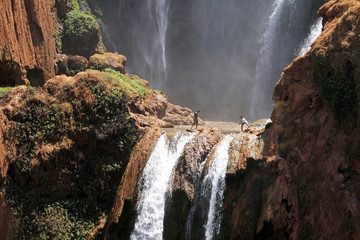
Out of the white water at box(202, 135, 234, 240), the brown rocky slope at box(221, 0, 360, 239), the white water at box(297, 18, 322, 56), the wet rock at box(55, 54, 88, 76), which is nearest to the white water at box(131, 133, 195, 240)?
the white water at box(202, 135, 234, 240)

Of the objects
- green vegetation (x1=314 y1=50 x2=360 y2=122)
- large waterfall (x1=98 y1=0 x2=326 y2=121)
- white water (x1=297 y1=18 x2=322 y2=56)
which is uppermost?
large waterfall (x1=98 y1=0 x2=326 y2=121)

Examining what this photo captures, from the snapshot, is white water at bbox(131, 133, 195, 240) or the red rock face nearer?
white water at bbox(131, 133, 195, 240)

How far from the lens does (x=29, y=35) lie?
14164mm

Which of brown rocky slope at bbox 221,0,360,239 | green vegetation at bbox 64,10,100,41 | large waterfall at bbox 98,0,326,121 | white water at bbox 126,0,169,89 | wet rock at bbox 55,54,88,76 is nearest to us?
brown rocky slope at bbox 221,0,360,239

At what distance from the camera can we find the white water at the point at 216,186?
29.4ft

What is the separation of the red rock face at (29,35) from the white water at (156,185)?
866 cm

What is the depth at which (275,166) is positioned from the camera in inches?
339

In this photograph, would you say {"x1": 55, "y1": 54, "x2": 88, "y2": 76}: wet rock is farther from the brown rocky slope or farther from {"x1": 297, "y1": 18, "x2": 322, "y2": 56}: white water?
{"x1": 297, "y1": 18, "x2": 322, "y2": 56}: white water

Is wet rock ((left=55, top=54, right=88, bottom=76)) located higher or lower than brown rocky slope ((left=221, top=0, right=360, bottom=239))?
higher

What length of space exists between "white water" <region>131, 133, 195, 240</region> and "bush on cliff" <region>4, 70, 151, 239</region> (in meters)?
1.57

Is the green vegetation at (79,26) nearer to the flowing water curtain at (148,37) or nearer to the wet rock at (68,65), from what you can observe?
the wet rock at (68,65)

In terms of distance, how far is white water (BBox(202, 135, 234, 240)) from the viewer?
29.4 feet

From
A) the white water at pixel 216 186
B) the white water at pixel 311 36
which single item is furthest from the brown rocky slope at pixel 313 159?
the white water at pixel 311 36

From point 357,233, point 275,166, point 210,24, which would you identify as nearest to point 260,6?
point 210,24
